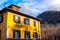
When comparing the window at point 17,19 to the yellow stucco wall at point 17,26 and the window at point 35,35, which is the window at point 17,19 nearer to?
the yellow stucco wall at point 17,26

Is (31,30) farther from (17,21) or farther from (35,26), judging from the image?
(17,21)

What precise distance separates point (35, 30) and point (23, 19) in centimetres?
523

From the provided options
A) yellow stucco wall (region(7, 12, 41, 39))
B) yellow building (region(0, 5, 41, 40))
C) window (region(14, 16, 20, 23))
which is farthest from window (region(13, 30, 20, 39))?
window (region(14, 16, 20, 23))

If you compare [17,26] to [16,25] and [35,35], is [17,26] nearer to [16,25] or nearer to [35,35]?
[16,25]

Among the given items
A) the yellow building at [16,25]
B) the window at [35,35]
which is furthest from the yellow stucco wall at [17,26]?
the window at [35,35]

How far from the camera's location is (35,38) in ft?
118

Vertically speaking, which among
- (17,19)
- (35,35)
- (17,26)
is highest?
(17,19)

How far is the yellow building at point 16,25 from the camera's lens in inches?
1154

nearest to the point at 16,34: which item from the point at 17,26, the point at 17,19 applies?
the point at 17,26

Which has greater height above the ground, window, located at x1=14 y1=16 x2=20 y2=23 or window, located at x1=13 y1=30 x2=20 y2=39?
window, located at x1=14 y1=16 x2=20 y2=23

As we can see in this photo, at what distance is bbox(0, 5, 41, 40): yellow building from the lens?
96.2 ft

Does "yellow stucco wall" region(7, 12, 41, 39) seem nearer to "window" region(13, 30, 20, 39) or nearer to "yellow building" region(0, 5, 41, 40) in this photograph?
Result: "yellow building" region(0, 5, 41, 40)

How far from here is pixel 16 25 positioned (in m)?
31.2

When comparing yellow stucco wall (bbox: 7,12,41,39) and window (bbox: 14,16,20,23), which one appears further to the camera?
window (bbox: 14,16,20,23)
